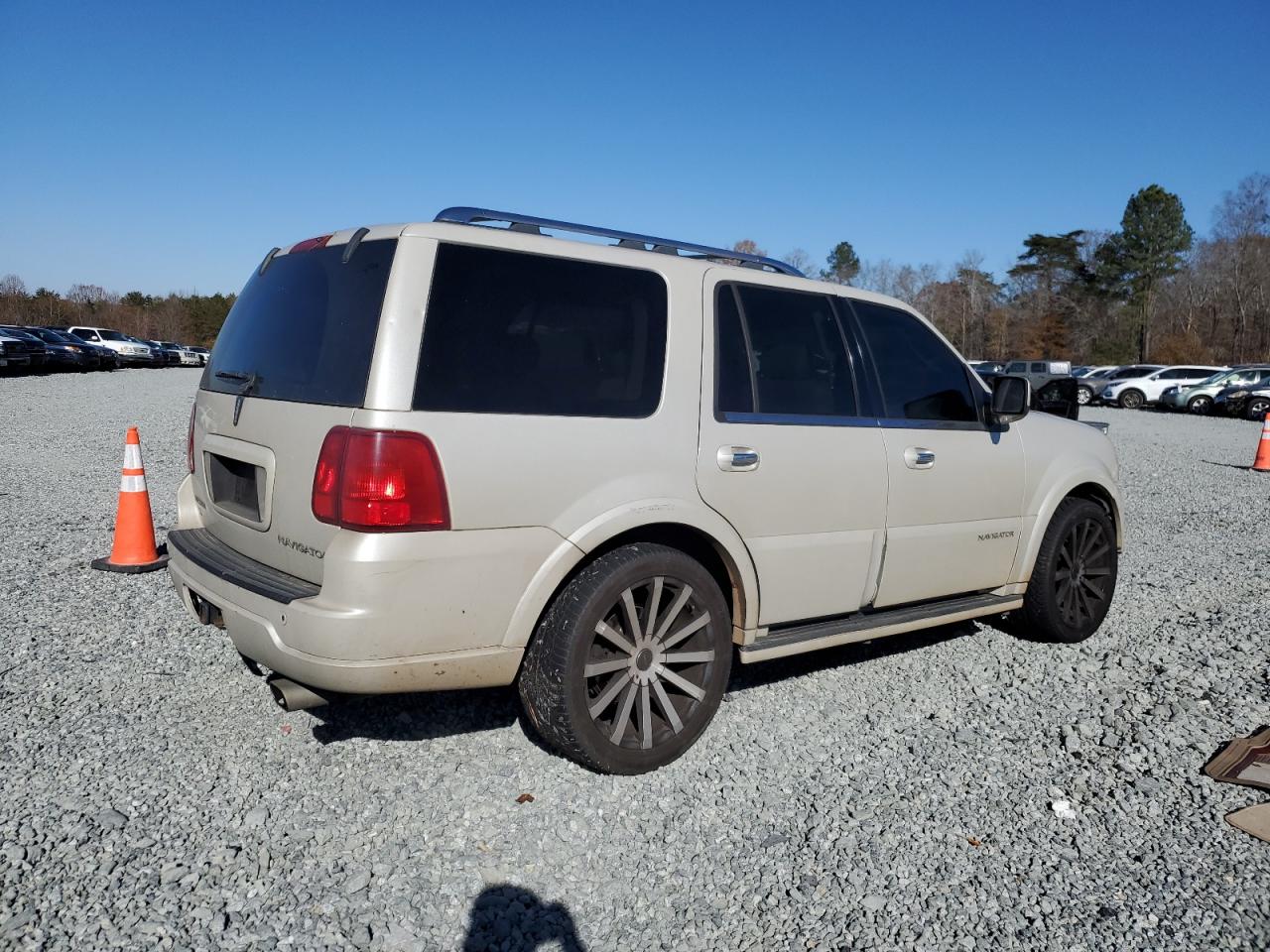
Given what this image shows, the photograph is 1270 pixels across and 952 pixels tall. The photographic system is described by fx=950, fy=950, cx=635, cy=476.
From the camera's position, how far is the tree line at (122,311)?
2331 inches

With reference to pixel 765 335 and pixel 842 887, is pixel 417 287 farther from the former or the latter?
pixel 842 887

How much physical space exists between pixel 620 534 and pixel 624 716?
2.19ft

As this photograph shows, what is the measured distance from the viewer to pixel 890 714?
4.22 metres

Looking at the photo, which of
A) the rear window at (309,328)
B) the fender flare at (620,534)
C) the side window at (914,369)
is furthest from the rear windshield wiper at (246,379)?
the side window at (914,369)

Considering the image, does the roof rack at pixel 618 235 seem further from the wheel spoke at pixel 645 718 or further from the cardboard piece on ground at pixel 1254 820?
the cardboard piece on ground at pixel 1254 820

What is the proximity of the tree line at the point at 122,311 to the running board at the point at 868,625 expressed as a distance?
63.5 metres

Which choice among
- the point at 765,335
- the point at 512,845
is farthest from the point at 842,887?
the point at 765,335

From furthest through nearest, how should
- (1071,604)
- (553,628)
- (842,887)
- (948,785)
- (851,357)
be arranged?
1. (1071,604)
2. (851,357)
3. (948,785)
4. (553,628)
5. (842,887)

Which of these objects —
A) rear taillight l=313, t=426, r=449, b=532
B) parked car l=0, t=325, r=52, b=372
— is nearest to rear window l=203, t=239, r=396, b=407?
rear taillight l=313, t=426, r=449, b=532

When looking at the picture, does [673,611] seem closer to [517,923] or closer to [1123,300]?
[517,923]

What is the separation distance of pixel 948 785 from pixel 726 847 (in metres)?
0.99

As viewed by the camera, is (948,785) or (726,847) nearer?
(726,847)

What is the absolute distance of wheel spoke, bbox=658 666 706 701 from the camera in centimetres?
355

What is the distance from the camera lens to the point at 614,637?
11.1 feet
